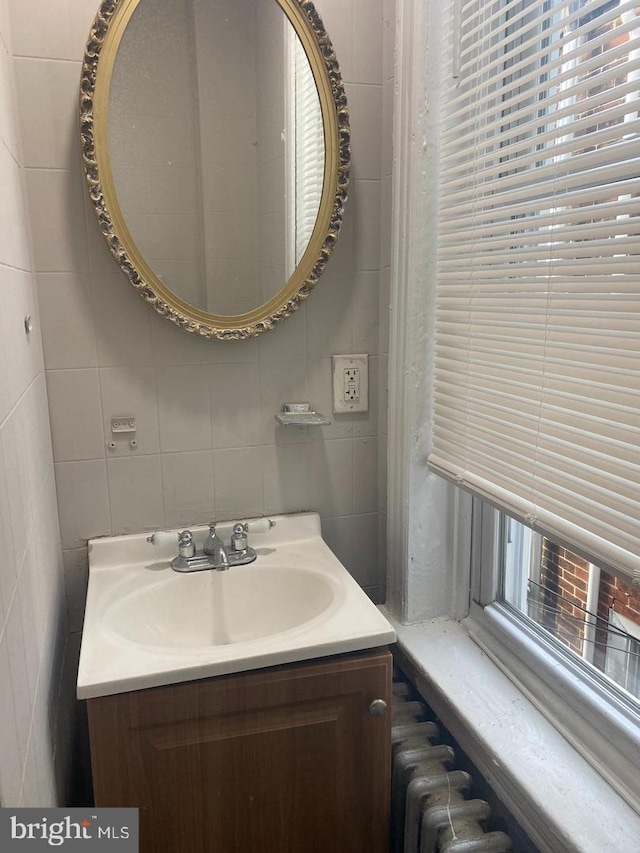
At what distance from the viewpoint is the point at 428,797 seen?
44.1 inches

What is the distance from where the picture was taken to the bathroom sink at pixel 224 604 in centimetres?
125

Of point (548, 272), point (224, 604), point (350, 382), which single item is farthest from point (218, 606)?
point (548, 272)

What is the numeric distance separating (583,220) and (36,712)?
1.02m

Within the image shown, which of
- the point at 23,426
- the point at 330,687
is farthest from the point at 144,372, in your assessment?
the point at 330,687

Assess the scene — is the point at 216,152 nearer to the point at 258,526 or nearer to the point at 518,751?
the point at 258,526

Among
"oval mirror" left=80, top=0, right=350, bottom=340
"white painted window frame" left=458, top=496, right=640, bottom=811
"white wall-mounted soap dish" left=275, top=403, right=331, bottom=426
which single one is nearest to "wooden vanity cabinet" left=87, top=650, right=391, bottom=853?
"white painted window frame" left=458, top=496, right=640, bottom=811

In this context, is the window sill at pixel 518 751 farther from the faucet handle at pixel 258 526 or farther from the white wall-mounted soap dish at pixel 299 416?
the white wall-mounted soap dish at pixel 299 416

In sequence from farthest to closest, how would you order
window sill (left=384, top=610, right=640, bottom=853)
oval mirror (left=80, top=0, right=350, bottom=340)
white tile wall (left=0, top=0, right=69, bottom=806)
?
oval mirror (left=80, top=0, right=350, bottom=340), window sill (left=384, top=610, right=640, bottom=853), white tile wall (left=0, top=0, right=69, bottom=806)

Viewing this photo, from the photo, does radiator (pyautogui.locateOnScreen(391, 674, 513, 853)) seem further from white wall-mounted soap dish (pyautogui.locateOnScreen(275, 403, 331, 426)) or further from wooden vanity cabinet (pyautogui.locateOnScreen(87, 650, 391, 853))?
white wall-mounted soap dish (pyautogui.locateOnScreen(275, 403, 331, 426))

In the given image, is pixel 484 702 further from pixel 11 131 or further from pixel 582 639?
pixel 11 131

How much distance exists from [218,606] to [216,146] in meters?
0.92

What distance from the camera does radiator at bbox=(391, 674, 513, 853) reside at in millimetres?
1037

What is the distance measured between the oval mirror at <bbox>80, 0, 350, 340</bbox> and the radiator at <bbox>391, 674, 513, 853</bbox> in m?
0.85

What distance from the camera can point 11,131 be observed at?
107 cm
